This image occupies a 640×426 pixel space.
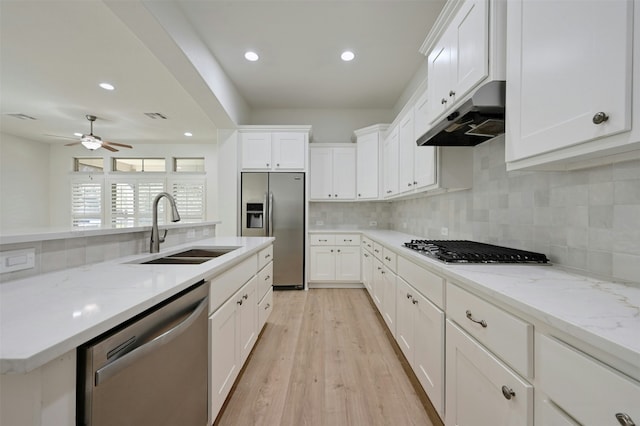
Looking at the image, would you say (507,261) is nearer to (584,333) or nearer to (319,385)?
(584,333)

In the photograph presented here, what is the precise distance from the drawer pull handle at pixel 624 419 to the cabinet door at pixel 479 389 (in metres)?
0.23

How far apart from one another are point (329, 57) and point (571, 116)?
2727 millimetres

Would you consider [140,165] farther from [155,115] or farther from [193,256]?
[193,256]

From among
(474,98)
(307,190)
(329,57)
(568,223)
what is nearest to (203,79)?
(329,57)

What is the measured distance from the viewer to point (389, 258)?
7.51ft

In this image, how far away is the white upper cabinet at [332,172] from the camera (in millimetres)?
4113

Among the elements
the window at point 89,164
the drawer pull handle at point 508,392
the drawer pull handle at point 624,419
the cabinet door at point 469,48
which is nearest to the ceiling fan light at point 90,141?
the window at point 89,164

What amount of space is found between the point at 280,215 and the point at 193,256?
1908 mm

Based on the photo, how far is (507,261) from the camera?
1.23m

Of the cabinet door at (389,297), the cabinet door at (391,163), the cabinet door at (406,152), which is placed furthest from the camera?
the cabinet door at (391,163)

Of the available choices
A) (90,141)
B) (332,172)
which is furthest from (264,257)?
(90,141)

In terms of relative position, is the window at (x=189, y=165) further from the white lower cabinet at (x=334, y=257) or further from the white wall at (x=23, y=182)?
the white lower cabinet at (x=334, y=257)

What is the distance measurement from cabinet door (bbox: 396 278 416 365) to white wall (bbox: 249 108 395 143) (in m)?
3.17

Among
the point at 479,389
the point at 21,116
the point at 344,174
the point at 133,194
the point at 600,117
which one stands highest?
the point at 21,116
